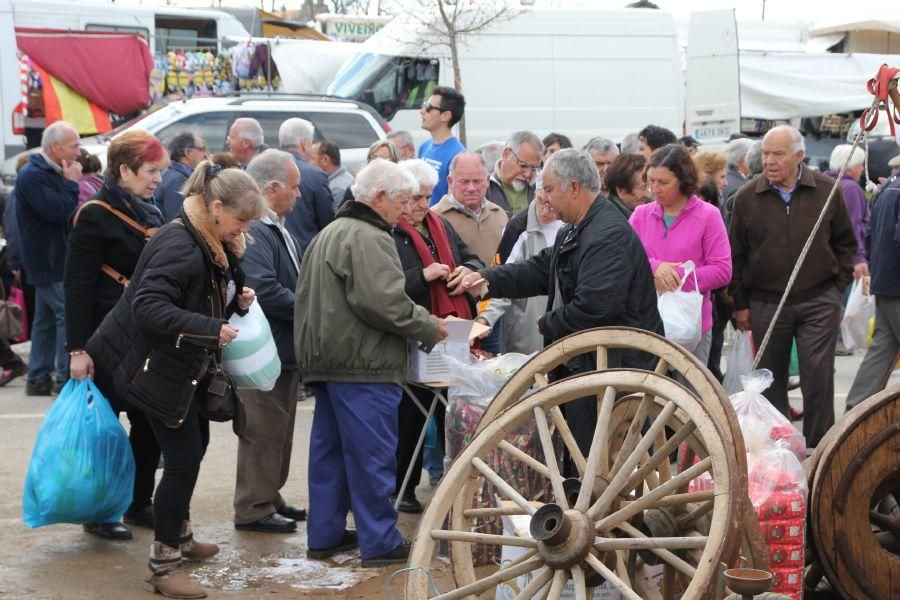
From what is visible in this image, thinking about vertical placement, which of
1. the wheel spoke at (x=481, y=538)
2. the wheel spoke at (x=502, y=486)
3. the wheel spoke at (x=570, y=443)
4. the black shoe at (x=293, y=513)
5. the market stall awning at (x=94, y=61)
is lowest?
the black shoe at (x=293, y=513)

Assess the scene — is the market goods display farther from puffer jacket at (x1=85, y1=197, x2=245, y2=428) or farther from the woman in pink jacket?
the woman in pink jacket

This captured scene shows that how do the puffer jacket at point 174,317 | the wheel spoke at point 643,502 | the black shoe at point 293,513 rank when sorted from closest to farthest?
1. the wheel spoke at point 643,502
2. the puffer jacket at point 174,317
3. the black shoe at point 293,513

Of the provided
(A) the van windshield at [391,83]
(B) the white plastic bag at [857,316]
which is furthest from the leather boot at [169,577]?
(A) the van windshield at [391,83]

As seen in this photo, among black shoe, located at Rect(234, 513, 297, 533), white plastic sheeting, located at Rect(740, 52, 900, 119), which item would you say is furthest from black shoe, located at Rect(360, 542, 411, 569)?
white plastic sheeting, located at Rect(740, 52, 900, 119)

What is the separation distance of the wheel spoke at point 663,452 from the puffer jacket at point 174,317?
192 centimetres

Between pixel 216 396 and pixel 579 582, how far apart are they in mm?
2036

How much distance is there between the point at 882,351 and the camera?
27.2 ft

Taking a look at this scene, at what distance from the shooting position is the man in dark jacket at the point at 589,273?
16.6 feet

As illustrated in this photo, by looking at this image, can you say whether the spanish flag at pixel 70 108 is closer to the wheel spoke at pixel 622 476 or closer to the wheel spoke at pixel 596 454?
the wheel spoke at pixel 596 454

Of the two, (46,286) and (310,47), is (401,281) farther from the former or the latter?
(310,47)

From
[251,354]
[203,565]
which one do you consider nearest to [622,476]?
[251,354]

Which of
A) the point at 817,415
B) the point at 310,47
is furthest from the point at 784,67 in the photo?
the point at 817,415

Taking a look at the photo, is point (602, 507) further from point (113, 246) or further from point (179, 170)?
point (179, 170)

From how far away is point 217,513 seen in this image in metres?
6.35
